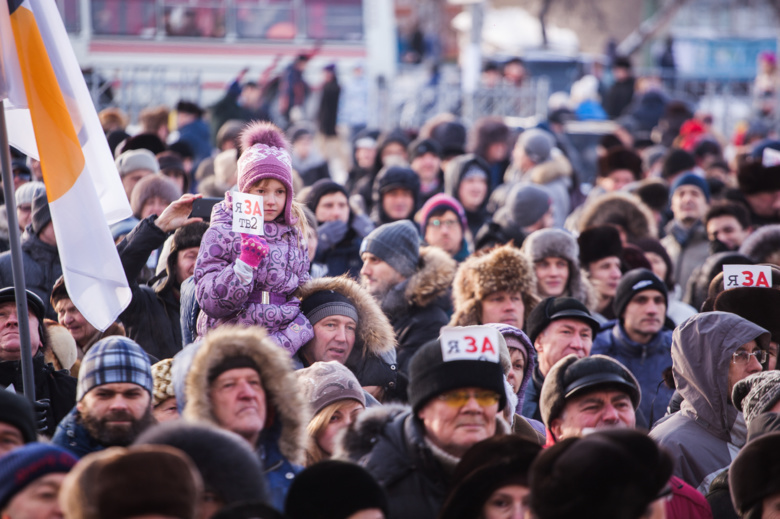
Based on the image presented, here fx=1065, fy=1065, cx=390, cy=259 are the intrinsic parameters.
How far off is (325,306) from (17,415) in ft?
6.73

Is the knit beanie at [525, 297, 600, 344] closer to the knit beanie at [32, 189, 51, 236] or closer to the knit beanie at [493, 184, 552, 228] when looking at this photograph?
the knit beanie at [493, 184, 552, 228]

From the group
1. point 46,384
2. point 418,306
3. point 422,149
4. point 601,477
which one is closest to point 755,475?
point 601,477

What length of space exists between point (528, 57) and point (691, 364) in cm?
1737

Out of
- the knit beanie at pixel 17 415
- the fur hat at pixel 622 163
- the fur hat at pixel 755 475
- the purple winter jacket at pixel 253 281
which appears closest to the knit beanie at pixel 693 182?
the fur hat at pixel 622 163

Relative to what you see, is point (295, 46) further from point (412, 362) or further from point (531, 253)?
point (412, 362)

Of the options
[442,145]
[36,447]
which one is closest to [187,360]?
[36,447]

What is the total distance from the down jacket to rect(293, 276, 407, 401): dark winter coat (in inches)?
57.9

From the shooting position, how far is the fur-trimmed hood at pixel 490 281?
21.0 ft

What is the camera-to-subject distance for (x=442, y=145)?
12.6 meters

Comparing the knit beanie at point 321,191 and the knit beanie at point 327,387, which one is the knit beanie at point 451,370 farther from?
the knit beanie at point 321,191

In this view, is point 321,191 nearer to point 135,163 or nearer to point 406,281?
point 135,163

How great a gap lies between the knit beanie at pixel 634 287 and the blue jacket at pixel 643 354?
14 centimetres

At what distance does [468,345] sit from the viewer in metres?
3.94

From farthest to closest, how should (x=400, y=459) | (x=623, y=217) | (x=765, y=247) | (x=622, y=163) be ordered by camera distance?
1. (x=622, y=163)
2. (x=623, y=217)
3. (x=765, y=247)
4. (x=400, y=459)
